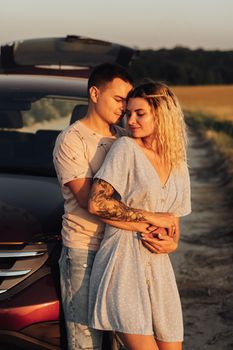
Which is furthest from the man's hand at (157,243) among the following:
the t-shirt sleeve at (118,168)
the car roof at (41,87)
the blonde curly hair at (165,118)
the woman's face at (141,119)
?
the car roof at (41,87)

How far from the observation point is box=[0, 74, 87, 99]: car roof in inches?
199

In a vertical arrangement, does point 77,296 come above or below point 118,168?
below

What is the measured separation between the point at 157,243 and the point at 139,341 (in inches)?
16.0

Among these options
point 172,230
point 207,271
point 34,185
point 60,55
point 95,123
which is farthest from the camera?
point 207,271

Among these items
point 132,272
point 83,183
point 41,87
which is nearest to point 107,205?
point 83,183

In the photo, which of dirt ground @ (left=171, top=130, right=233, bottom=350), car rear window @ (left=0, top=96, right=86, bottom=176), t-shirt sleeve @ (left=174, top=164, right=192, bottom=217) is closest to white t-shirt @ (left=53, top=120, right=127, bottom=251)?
t-shirt sleeve @ (left=174, top=164, right=192, bottom=217)

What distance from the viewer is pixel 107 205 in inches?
120

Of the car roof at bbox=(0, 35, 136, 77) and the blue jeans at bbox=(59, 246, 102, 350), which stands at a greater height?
the car roof at bbox=(0, 35, 136, 77)

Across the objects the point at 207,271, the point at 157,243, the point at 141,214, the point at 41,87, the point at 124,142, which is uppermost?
the point at 124,142

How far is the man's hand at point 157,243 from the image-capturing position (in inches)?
123

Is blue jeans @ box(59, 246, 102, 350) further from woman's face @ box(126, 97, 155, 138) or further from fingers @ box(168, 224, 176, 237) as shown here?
woman's face @ box(126, 97, 155, 138)

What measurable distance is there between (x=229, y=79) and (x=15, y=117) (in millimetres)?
93109

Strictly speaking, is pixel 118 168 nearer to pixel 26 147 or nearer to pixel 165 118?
pixel 165 118

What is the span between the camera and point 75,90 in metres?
5.07
